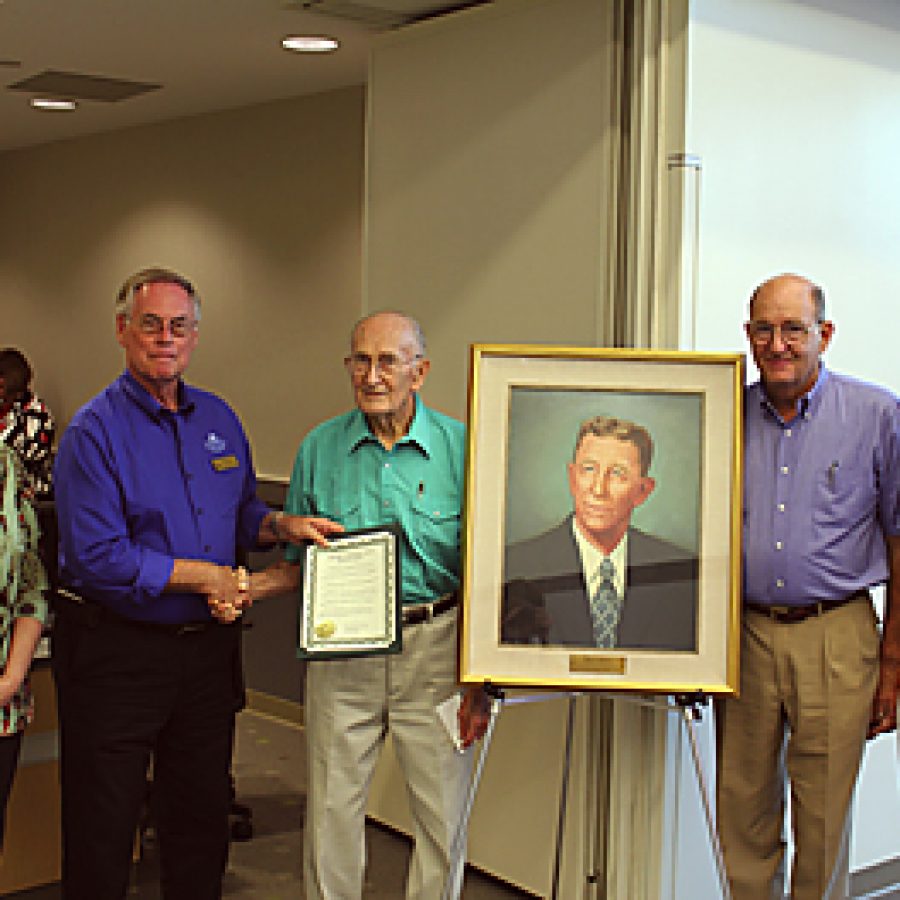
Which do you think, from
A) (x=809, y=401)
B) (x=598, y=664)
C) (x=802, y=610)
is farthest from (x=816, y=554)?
(x=598, y=664)

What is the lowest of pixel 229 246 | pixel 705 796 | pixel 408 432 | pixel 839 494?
pixel 705 796

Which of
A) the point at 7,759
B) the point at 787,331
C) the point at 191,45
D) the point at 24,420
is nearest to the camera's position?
the point at 7,759

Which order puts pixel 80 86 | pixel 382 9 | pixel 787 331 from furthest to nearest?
pixel 80 86, pixel 382 9, pixel 787 331

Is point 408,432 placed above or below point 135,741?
above

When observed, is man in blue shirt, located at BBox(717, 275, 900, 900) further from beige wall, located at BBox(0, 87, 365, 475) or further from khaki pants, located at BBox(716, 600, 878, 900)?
beige wall, located at BBox(0, 87, 365, 475)

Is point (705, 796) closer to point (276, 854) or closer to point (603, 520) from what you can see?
point (603, 520)

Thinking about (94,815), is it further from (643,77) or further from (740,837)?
(643,77)

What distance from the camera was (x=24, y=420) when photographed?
22.1ft

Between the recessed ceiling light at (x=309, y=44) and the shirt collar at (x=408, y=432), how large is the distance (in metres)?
2.15

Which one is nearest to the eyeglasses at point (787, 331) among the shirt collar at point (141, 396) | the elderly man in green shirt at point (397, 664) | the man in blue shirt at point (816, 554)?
the man in blue shirt at point (816, 554)

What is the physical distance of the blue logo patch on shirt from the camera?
3072mm

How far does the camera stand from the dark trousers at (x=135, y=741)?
2.96 metres

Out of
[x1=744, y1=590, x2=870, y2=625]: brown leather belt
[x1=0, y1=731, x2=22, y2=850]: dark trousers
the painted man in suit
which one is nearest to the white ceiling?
the painted man in suit

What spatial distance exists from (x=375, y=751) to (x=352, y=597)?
0.44m
